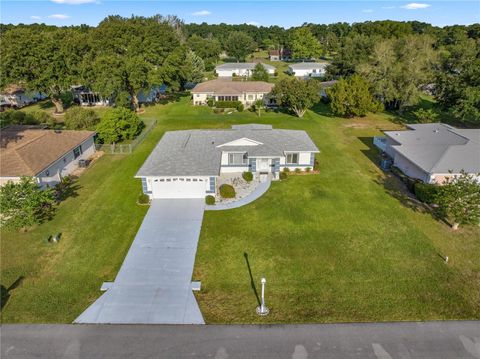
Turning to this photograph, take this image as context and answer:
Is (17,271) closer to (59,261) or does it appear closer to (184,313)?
(59,261)

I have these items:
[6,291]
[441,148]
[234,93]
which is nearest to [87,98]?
[234,93]

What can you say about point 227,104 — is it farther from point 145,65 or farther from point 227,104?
point 145,65

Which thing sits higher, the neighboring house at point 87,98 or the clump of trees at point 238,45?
the clump of trees at point 238,45

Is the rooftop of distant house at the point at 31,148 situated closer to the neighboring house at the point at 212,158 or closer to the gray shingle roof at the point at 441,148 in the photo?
the neighboring house at the point at 212,158

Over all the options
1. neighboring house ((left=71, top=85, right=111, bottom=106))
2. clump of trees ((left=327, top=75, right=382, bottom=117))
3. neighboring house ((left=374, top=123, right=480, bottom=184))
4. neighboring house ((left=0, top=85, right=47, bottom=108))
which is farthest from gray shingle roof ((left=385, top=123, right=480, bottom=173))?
neighboring house ((left=0, top=85, right=47, bottom=108))

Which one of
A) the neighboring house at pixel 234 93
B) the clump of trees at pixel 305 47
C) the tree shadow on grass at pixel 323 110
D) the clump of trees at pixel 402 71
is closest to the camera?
the clump of trees at pixel 402 71

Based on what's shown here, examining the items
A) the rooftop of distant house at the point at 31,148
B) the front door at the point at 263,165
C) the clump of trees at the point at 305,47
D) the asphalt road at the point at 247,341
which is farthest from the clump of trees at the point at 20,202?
the clump of trees at the point at 305,47

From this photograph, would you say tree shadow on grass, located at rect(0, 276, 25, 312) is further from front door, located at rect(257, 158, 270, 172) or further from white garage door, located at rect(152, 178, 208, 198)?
front door, located at rect(257, 158, 270, 172)
